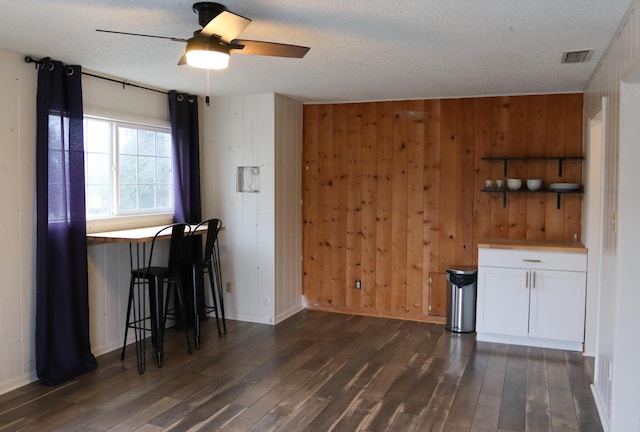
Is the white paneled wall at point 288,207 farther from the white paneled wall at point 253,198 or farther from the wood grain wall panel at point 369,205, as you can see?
the wood grain wall panel at point 369,205

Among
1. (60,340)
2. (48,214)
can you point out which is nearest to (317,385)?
(60,340)

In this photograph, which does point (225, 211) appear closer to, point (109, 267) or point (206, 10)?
point (109, 267)

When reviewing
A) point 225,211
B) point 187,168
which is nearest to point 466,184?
point 225,211

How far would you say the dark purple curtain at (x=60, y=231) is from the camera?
3754 millimetres

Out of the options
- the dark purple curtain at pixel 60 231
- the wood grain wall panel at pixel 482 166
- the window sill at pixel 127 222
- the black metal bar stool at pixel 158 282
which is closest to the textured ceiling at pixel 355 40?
the dark purple curtain at pixel 60 231

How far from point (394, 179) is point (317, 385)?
2550mm

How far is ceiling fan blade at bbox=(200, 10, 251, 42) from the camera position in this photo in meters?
2.47

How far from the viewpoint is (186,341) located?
4828mm

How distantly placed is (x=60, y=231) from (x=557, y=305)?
13.1 feet

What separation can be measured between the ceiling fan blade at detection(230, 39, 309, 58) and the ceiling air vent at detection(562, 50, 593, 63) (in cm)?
186

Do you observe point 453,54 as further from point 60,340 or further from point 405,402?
point 60,340

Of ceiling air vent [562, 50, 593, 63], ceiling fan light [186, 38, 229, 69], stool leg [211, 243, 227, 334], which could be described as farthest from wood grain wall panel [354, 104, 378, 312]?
ceiling fan light [186, 38, 229, 69]

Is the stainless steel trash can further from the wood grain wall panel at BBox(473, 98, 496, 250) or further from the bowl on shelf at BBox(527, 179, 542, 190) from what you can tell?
the bowl on shelf at BBox(527, 179, 542, 190)

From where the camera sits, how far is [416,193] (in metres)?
5.56
